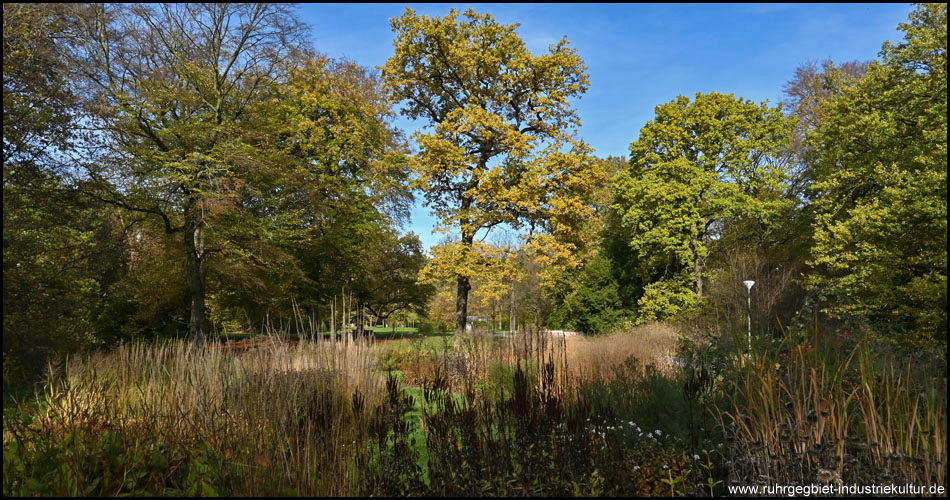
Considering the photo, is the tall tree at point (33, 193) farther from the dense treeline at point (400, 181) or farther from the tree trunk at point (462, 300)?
the tree trunk at point (462, 300)

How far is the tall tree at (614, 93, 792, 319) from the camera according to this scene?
1855 centimetres

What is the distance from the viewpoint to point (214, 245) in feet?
40.9

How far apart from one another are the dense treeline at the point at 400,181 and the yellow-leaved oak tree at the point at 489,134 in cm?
9

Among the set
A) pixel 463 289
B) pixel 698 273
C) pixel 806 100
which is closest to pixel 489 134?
pixel 463 289

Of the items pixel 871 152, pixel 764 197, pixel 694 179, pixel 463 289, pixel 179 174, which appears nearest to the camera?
pixel 179 174

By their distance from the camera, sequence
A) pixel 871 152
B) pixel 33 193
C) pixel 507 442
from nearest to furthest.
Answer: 1. pixel 507 442
2. pixel 33 193
3. pixel 871 152

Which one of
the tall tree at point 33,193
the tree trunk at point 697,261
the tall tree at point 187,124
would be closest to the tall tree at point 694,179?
the tree trunk at point 697,261

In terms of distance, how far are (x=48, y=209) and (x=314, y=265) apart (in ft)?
33.9

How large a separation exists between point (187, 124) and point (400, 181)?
8925mm

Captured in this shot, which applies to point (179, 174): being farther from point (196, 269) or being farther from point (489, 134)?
point (489, 134)

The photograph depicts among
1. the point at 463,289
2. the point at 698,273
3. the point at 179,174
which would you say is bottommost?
the point at 463,289

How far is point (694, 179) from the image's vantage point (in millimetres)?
18641

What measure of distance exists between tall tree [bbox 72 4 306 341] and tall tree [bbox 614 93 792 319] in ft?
43.7

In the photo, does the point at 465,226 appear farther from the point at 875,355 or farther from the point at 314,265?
the point at 875,355
